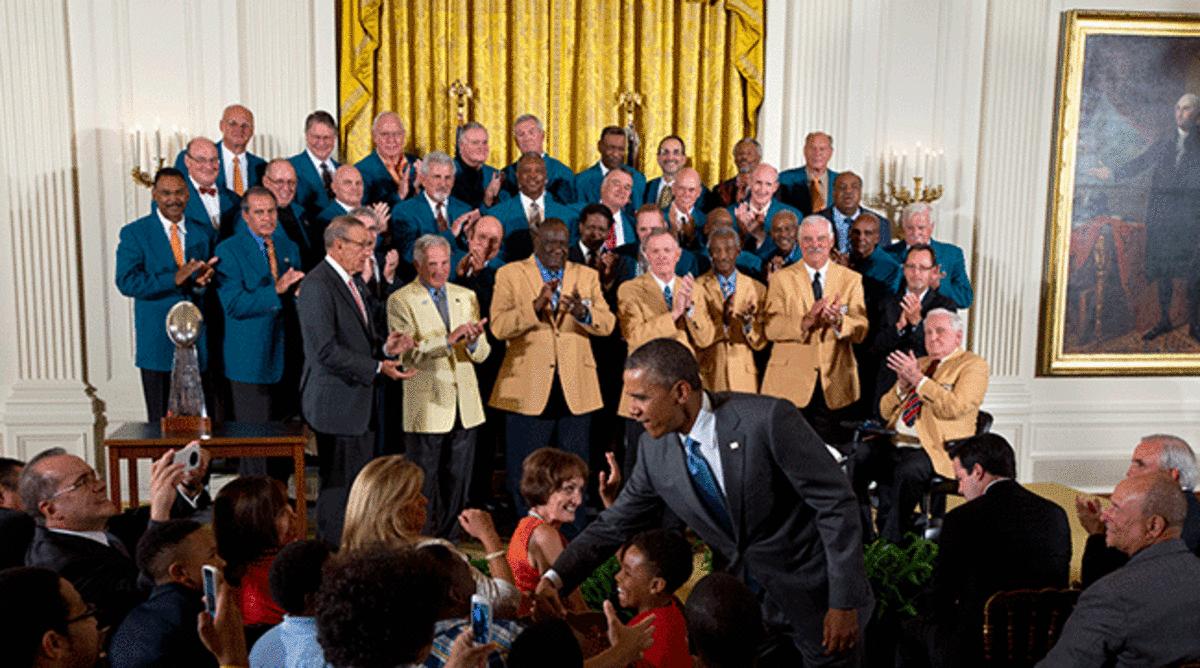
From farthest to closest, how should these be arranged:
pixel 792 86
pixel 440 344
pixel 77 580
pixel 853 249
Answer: pixel 792 86 → pixel 853 249 → pixel 440 344 → pixel 77 580

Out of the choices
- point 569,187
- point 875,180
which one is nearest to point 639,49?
point 569,187

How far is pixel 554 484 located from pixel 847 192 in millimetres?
4189

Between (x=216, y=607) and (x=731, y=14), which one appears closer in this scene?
(x=216, y=607)

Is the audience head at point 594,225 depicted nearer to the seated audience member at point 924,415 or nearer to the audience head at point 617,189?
the audience head at point 617,189

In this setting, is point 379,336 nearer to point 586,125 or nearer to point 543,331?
point 543,331

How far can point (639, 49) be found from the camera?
9.03m

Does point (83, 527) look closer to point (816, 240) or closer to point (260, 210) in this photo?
point (260, 210)

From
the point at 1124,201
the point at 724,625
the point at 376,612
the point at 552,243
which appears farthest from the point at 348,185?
the point at 1124,201

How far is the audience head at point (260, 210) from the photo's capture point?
6.29 meters

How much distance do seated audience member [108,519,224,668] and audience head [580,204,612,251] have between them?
398 centimetres

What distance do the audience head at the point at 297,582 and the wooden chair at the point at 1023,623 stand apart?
79.9 inches

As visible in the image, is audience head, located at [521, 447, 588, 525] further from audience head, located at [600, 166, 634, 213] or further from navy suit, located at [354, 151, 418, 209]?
navy suit, located at [354, 151, 418, 209]

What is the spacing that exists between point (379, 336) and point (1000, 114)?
518 centimetres

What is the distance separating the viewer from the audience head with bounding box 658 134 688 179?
784cm
